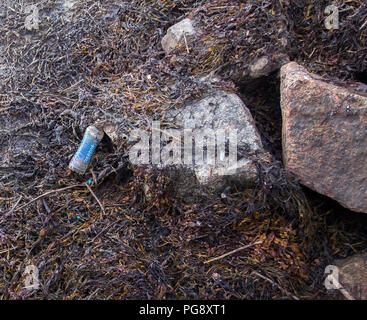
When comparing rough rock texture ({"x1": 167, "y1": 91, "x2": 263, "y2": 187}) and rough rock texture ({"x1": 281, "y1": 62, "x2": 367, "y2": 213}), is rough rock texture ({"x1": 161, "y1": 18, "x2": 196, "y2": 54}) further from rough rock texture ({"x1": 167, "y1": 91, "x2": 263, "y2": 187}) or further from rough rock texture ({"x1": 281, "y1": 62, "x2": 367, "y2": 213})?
rough rock texture ({"x1": 281, "y1": 62, "x2": 367, "y2": 213})

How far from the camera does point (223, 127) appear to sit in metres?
2.33

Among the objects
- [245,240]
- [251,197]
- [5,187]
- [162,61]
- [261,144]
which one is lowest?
[245,240]

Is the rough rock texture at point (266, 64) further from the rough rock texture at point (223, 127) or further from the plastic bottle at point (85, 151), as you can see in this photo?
the plastic bottle at point (85, 151)

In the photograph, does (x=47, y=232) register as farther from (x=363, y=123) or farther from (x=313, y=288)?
(x=363, y=123)

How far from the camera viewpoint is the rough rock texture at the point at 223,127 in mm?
2188

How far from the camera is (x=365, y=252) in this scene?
6.97 ft

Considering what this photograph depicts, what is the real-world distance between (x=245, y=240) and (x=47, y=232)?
47.5 inches

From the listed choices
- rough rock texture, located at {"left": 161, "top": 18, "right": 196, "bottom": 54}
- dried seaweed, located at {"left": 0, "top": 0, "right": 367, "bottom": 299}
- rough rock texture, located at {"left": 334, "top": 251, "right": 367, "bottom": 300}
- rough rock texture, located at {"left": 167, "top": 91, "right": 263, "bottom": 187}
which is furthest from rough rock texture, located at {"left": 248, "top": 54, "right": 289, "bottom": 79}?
rough rock texture, located at {"left": 334, "top": 251, "right": 367, "bottom": 300}

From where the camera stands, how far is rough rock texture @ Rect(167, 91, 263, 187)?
219 cm

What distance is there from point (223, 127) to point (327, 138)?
0.62m

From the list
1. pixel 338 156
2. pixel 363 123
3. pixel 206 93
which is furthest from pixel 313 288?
pixel 206 93

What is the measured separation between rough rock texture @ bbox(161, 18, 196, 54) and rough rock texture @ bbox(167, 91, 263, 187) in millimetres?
583

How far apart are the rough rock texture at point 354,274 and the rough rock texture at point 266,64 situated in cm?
128

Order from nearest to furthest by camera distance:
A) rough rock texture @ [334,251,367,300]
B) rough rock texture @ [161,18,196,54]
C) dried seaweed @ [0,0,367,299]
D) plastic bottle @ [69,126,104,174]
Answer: rough rock texture @ [334,251,367,300] < dried seaweed @ [0,0,367,299] < plastic bottle @ [69,126,104,174] < rough rock texture @ [161,18,196,54]
